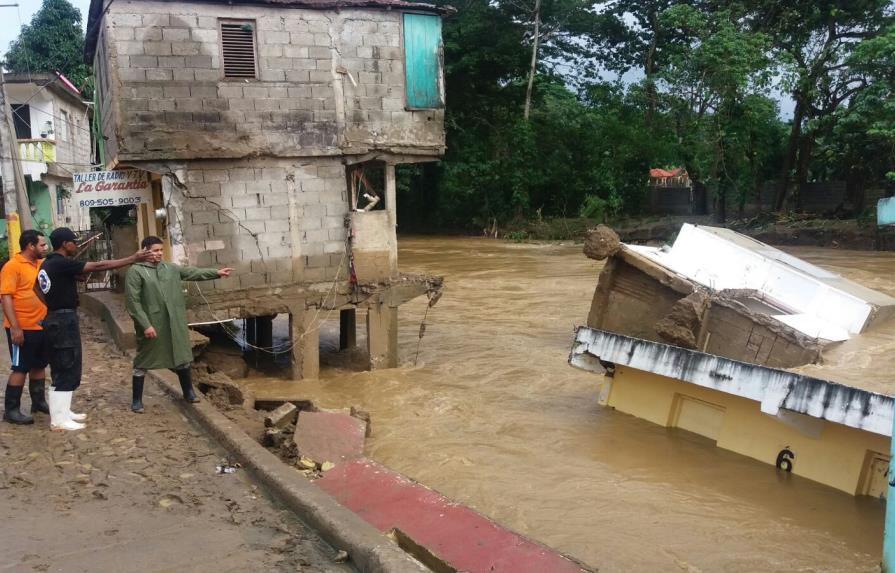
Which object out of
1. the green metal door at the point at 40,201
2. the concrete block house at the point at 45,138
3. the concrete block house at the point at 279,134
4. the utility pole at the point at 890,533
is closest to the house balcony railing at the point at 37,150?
the concrete block house at the point at 45,138

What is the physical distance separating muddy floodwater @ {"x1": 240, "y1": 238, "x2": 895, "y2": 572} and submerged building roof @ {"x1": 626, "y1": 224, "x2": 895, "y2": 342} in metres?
0.93

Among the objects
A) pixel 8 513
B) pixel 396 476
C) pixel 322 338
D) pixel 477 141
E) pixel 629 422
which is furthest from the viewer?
pixel 477 141

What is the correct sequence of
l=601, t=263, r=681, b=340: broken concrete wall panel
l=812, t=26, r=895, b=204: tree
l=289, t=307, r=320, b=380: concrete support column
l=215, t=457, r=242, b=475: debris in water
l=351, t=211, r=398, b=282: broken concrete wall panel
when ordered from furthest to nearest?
l=812, t=26, r=895, b=204: tree
l=351, t=211, r=398, b=282: broken concrete wall panel
l=289, t=307, r=320, b=380: concrete support column
l=601, t=263, r=681, b=340: broken concrete wall panel
l=215, t=457, r=242, b=475: debris in water

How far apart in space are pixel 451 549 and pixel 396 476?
1.34 meters

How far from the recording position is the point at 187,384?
→ 23.7 feet

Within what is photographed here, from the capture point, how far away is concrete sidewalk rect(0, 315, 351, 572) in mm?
4113

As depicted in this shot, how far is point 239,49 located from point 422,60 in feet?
9.07

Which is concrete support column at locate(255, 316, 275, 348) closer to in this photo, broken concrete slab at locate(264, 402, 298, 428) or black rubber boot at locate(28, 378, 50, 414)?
broken concrete slab at locate(264, 402, 298, 428)

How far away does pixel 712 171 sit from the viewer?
92.5 feet

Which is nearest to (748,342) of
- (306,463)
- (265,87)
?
(306,463)

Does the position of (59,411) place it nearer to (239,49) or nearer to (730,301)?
(239,49)

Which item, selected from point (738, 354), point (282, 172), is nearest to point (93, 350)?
point (282, 172)

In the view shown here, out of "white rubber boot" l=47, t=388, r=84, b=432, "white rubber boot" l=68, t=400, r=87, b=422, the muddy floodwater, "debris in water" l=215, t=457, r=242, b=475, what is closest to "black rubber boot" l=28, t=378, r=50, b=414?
"white rubber boot" l=68, t=400, r=87, b=422

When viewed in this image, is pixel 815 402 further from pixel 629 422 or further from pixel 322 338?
pixel 322 338
